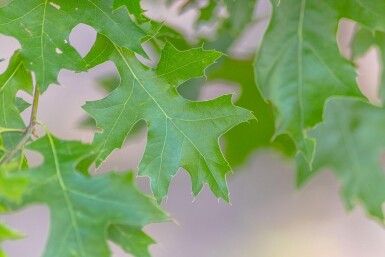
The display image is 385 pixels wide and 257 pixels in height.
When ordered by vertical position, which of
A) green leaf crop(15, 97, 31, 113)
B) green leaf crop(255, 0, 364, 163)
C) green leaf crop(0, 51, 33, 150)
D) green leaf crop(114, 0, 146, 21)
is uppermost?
green leaf crop(114, 0, 146, 21)

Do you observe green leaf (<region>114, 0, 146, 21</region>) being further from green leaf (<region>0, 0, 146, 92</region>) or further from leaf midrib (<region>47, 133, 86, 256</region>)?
leaf midrib (<region>47, 133, 86, 256</region>)

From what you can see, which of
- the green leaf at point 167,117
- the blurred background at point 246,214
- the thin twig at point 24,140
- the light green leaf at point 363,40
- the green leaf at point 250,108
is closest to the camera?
the thin twig at point 24,140

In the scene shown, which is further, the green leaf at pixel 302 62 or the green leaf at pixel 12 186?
the green leaf at pixel 302 62

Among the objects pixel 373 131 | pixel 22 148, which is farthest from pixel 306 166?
pixel 22 148

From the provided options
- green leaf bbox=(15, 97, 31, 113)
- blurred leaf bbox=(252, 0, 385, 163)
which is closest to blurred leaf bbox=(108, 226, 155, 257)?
green leaf bbox=(15, 97, 31, 113)

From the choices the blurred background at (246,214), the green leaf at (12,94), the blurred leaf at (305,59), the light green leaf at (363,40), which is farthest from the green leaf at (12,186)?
the blurred background at (246,214)

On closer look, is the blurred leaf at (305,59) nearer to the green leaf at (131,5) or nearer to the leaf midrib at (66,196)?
the green leaf at (131,5)

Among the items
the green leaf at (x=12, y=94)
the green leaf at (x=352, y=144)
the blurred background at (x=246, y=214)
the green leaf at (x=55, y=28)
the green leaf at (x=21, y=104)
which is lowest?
the blurred background at (x=246, y=214)
